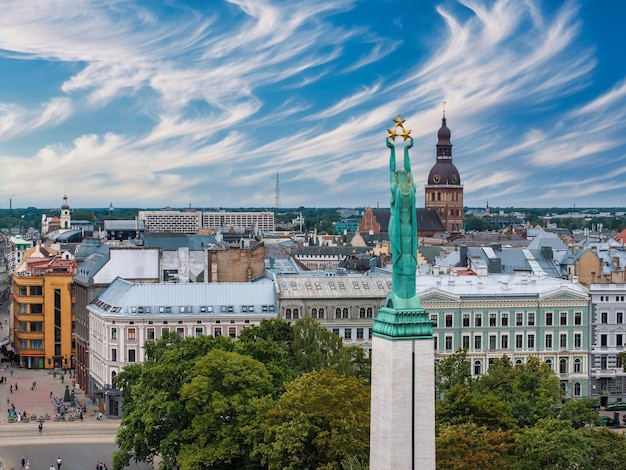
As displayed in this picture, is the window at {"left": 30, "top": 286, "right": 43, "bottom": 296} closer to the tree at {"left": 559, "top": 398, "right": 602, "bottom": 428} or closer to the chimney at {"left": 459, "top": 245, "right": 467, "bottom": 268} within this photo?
the chimney at {"left": 459, "top": 245, "right": 467, "bottom": 268}

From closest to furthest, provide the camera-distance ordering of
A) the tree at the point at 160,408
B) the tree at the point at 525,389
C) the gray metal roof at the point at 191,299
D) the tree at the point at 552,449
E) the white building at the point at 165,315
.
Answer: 1. the tree at the point at 552,449
2. the tree at the point at 160,408
3. the tree at the point at 525,389
4. the white building at the point at 165,315
5. the gray metal roof at the point at 191,299

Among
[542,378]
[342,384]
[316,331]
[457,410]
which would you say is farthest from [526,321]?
[342,384]

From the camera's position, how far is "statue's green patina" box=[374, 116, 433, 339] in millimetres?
45875

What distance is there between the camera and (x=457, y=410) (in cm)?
6838

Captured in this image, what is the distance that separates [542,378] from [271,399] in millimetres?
26408

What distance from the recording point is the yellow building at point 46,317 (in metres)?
132

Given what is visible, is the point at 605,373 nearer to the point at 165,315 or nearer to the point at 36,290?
the point at 165,315

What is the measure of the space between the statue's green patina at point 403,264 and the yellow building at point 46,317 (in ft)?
301

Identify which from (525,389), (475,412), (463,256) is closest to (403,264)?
(475,412)

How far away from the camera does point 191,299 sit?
340ft

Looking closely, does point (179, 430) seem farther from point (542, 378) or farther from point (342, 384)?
point (542, 378)

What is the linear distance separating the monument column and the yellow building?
303ft

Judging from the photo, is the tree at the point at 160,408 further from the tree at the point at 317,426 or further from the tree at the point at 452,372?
the tree at the point at 452,372

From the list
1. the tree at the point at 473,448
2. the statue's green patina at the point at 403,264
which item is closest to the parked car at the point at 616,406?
the tree at the point at 473,448
